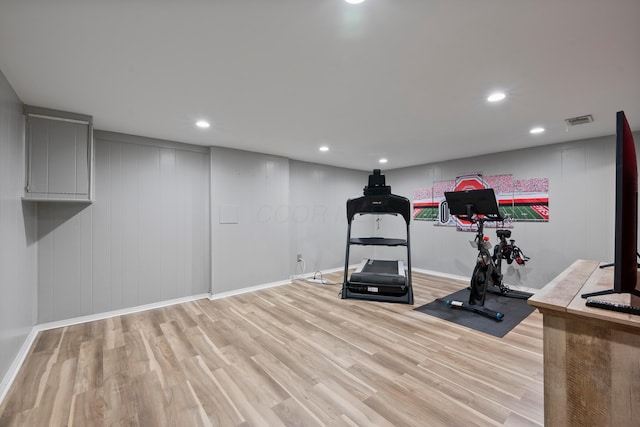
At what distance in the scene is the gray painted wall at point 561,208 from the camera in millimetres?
3657

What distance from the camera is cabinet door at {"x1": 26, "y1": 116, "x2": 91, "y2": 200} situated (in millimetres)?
2555

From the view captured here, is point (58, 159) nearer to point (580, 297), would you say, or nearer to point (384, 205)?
point (384, 205)

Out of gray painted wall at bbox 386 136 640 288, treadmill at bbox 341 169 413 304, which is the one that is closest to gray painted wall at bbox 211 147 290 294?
treadmill at bbox 341 169 413 304

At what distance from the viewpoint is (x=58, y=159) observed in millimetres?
2684

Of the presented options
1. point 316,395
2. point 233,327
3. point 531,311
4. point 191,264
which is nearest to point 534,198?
point 531,311

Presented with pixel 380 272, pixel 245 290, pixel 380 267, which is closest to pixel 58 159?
pixel 245 290

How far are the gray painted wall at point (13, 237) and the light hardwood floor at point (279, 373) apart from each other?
0.30 metres

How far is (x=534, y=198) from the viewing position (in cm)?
428

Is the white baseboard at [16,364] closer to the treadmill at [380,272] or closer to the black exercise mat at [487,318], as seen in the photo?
the treadmill at [380,272]

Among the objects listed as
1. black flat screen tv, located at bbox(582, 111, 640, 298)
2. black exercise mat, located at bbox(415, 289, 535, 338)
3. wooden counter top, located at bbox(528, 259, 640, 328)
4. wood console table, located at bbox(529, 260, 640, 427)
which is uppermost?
black flat screen tv, located at bbox(582, 111, 640, 298)

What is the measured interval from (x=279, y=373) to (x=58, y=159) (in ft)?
10.2

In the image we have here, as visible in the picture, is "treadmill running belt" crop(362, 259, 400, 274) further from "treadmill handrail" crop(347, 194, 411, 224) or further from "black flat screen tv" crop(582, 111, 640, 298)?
"black flat screen tv" crop(582, 111, 640, 298)

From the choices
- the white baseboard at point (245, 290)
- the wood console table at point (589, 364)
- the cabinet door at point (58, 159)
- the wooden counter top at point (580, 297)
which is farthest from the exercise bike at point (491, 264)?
the cabinet door at point (58, 159)

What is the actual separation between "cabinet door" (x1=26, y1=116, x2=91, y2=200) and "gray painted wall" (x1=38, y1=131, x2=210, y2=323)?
0.54 metres
